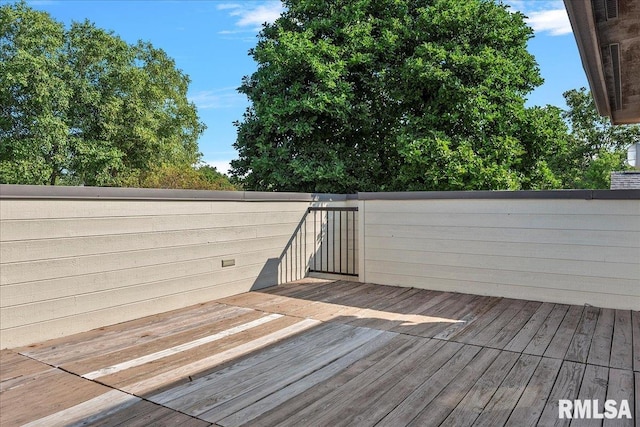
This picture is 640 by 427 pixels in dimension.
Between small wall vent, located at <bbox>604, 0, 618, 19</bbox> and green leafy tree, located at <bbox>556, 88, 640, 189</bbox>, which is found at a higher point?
green leafy tree, located at <bbox>556, 88, 640, 189</bbox>

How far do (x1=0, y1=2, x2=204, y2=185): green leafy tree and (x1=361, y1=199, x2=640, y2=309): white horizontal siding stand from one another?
13.6m

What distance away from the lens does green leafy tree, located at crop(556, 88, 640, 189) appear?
781 inches

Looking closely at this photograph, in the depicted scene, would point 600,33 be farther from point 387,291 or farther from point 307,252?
point 307,252

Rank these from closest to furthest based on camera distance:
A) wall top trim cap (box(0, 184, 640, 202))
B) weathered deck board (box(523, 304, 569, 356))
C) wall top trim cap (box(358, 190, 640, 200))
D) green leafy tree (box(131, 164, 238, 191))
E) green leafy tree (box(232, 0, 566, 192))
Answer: weathered deck board (box(523, 304, 569, 356)) → wall top trim cap (box(0, 184, 640, 202)) → wall top trim cap (box(358, 190, 640, 200)) → green leafy tree (box(232, 0, 566, 192)) → green leafy tree (box(131, 164, 238, 191))

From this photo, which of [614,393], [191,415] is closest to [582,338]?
[614,393]

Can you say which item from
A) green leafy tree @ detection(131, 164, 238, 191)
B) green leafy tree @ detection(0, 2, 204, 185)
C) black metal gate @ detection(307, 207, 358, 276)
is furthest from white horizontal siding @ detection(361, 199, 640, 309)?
green leafy tree @ detection(0, 2, 204, 185)

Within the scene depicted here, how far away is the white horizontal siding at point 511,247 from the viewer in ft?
12.9

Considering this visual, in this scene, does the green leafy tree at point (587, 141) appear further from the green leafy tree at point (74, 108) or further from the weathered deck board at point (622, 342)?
the green leafy tree at point (74, 108)

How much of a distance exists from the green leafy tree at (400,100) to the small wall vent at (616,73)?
5.17 metres

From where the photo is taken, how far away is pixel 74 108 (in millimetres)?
15750

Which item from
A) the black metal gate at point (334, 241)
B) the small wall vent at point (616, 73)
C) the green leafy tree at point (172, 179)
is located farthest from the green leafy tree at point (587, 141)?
the small wall vent at point (616, 73)

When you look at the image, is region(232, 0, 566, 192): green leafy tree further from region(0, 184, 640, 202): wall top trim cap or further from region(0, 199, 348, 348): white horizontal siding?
region(0, 199, 348, 348): white horizontal siding

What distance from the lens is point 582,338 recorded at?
3.11 meters

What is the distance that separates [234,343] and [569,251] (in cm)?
330
